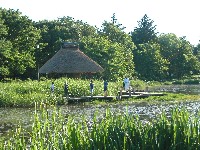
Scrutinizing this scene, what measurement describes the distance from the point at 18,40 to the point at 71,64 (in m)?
9.93

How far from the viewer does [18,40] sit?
147ft

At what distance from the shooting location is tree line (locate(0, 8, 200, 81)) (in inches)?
1704

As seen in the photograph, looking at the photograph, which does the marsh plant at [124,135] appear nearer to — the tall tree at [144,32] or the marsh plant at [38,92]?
the marsh plant at [38,92]

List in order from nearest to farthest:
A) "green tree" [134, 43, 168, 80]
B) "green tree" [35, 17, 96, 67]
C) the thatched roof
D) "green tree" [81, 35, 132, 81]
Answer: the thatched roof
"green tree" [81, 35, 132, 81]
"green tree" [35, 17, 96, 67]
"green tree" [134, 43, 168, 80]

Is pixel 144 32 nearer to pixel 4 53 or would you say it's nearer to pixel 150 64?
pixel 150 64

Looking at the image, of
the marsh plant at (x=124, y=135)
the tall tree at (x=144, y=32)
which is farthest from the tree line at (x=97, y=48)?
the marsh plant at (x=124, y=135)

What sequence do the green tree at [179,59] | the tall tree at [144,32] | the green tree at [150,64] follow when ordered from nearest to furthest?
1. the green tree at [150,64]
2. the green tree at [179,59]
3. the tall tree at [144,32]

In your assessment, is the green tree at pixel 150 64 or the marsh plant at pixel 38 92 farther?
the green tree at pixel 150 64

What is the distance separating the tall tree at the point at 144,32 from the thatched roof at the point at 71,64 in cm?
4385

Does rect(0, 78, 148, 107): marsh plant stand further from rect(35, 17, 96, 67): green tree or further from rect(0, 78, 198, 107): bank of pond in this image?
rect(35, 17, 96, 67): green tree

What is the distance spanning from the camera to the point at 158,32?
89.0 meters

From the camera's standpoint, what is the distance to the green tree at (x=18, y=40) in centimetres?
4181

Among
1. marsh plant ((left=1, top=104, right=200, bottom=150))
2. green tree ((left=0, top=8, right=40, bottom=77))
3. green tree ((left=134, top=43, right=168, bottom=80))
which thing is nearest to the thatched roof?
green tree ((left=0, top=8, right=40, bottom=77))

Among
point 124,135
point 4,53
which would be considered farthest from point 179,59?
point 124,135
